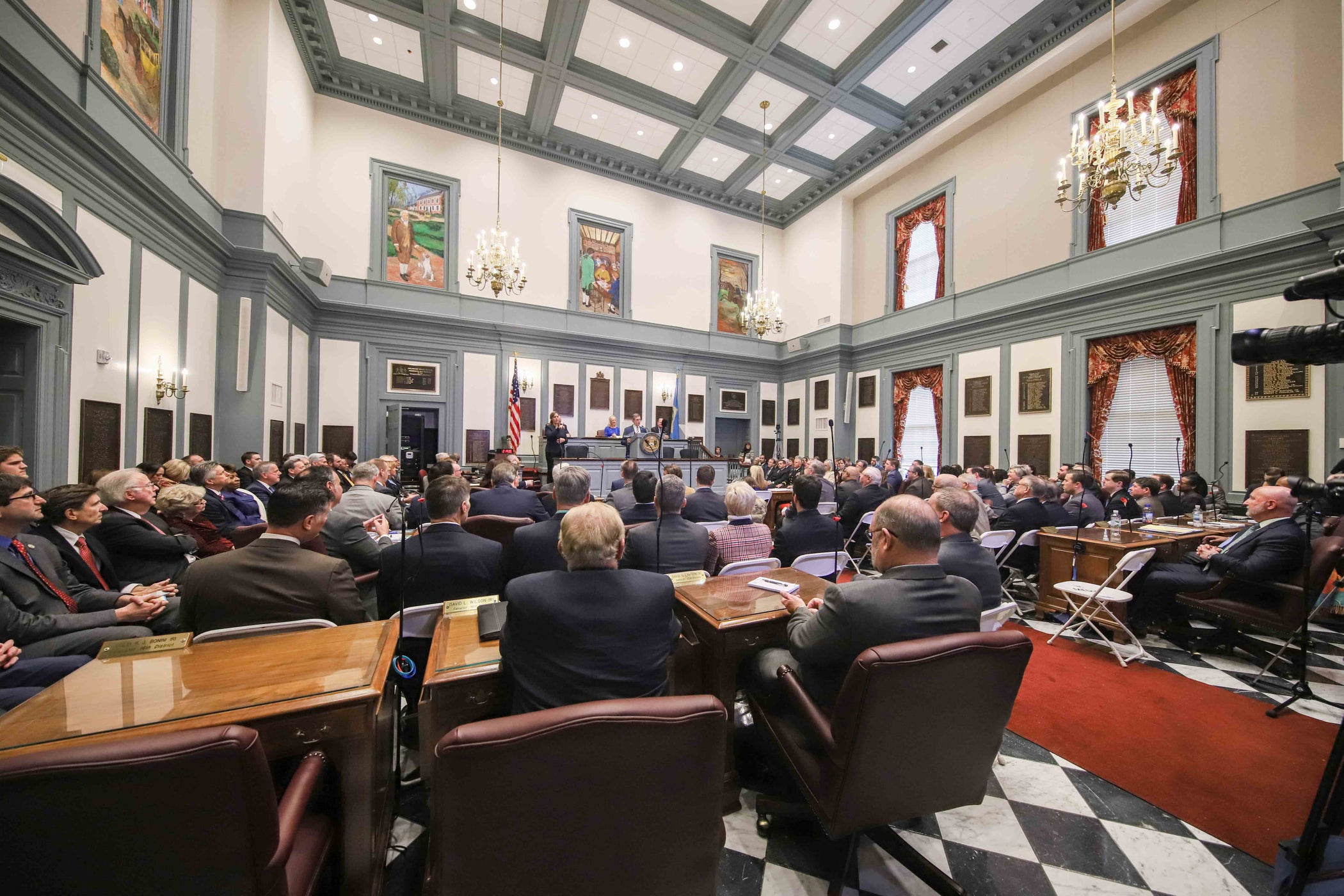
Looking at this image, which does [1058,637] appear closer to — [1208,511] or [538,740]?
[1208,511]

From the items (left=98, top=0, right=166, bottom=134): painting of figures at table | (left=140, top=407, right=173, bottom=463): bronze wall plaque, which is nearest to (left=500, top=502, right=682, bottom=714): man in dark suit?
(left=140, top=407, right=173, bottom=463): bronze wall plaque

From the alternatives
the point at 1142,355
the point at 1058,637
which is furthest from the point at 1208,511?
the point at 1058,637

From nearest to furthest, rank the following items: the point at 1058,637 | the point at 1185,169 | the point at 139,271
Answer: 1. the point at 1058,637
2. the point at 139,271
3. the point at 1185,169

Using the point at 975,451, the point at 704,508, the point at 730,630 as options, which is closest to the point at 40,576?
the point at 730,630

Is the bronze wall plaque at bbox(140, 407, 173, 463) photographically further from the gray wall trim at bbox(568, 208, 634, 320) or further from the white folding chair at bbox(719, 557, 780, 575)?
the gray wall trim at bbox(568, 208, 634, 320)

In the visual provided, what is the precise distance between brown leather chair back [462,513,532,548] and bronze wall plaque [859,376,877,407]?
1072 centimetres

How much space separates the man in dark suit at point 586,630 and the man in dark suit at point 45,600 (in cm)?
201

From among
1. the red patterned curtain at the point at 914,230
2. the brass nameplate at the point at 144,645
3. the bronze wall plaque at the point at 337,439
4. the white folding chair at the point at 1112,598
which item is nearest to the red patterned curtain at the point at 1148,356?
the red patterned curtain at the point at 914,230

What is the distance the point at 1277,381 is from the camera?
20.6 ft

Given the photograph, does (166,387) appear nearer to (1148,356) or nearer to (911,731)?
(911,731)

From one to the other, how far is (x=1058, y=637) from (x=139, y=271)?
8889mm

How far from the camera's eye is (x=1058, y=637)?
3.83m

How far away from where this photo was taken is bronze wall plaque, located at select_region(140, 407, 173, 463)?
5129 millimetres

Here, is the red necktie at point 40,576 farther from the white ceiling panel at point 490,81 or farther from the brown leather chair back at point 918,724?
the white ceiling panel at point 490,81
